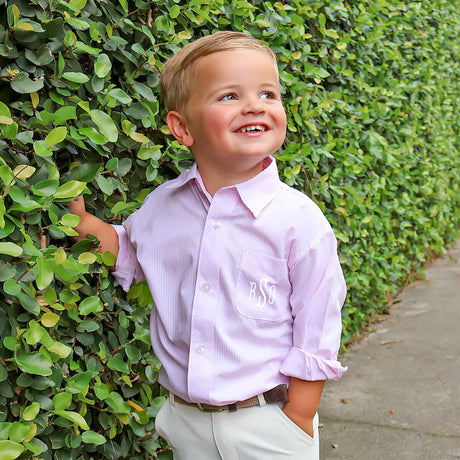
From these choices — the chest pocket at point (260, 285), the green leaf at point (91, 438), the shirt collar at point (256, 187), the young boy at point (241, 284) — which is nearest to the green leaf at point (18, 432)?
the green leaf at point (91, 438)

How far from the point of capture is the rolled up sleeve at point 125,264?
1955 mm

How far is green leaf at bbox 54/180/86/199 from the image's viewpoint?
5.51 ft

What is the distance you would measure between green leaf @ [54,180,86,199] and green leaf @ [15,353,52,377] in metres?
0.41

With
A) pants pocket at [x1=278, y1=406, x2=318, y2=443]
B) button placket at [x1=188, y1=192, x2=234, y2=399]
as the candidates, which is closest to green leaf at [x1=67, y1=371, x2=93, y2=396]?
button placket at [x1=188, y1=192, x2=234, y2=399]

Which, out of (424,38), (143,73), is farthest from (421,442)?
(424,38)

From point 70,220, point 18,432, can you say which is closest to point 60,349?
point 18,432

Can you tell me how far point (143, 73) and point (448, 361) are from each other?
106 inches

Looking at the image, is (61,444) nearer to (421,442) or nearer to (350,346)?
(421,442)

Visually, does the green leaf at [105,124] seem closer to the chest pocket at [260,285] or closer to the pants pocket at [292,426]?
the chest pocket at [260,285]

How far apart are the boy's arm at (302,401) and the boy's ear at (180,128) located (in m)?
0.71

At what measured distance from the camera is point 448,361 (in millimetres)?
3857

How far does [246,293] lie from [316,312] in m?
0.19

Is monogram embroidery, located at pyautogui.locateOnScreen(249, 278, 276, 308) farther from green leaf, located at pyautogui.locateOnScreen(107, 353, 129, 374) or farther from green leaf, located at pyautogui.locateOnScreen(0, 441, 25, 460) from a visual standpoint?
green leaf, located at pyautogui.locateOnScreen(0, 441, 25, 460)

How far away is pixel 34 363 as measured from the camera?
5.37ft
